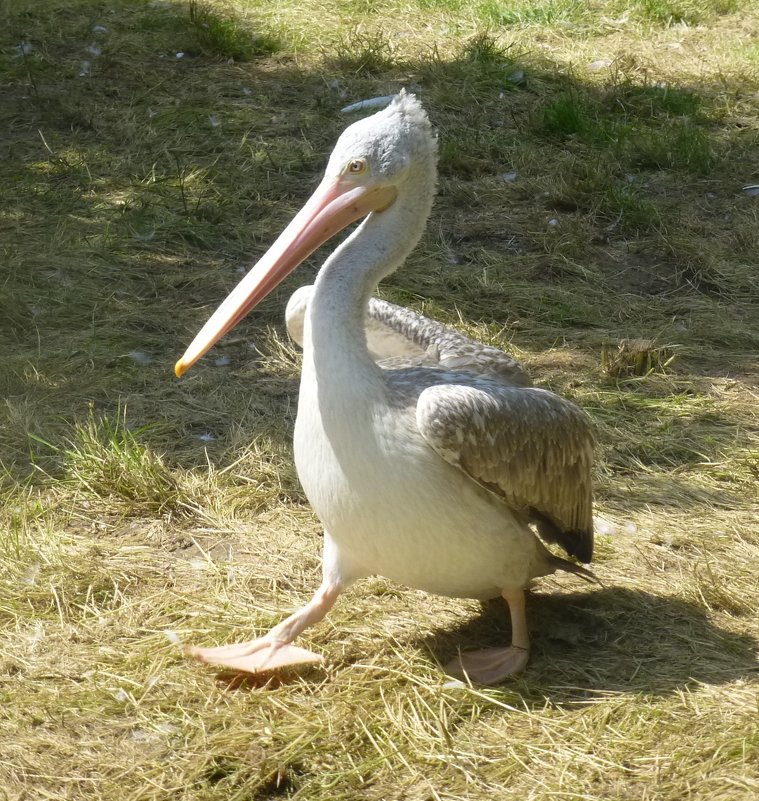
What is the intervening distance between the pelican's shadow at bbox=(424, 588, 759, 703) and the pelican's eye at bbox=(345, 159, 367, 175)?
4.87ft

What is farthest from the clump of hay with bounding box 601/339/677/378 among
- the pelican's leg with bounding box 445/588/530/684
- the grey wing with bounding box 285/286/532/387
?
the pelican's leg with bounding box 445/588/530/684

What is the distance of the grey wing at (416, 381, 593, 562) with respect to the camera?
3.13 meters

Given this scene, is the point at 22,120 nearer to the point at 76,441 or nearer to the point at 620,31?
the point at 76,441

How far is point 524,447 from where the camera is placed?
3.33m

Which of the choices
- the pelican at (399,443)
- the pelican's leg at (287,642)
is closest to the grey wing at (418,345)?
the pelican at (399,443)

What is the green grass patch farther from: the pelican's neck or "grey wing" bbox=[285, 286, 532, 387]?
the pelican's neck

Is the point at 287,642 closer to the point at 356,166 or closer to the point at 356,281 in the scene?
the point at 356,281

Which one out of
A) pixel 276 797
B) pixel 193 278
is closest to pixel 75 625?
pixel 276 797

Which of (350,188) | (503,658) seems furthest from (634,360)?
(350,188)

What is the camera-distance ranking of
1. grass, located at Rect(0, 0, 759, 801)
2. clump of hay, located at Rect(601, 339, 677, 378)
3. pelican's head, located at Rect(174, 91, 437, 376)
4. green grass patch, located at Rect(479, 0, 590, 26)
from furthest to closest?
green grass patch, located at Rect(479, 0, 590, 26)
clump of hay, located at Rect(601, 339, 677, 378)
pelican's head, located at Rect(174, 91, 437, 376)
grass, located at Rect(0, 0, 759, 801)

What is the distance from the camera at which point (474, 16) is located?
9.52 m

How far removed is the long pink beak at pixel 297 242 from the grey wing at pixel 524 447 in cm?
59

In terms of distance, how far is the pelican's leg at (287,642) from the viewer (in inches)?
133

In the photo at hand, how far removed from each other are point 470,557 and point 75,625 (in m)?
1.32
